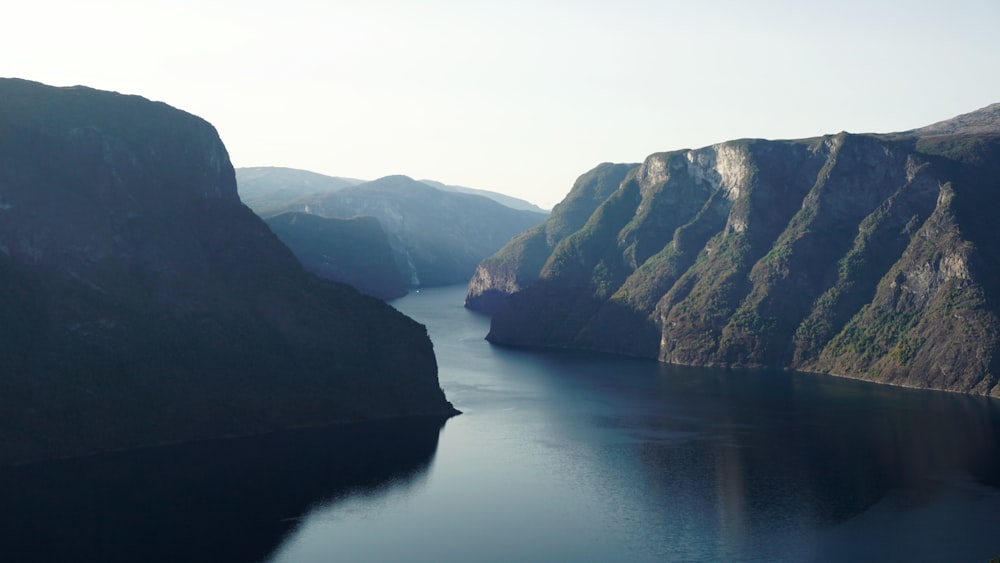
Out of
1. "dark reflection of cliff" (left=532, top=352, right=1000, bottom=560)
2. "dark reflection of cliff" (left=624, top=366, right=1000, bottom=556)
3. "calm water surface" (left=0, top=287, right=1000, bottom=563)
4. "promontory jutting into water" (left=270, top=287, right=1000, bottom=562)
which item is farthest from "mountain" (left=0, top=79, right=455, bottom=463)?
"dark reflection of cliff" (left=624, top=366, right=1000, bottom=556)

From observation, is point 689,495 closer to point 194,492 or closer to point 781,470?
point 781,470

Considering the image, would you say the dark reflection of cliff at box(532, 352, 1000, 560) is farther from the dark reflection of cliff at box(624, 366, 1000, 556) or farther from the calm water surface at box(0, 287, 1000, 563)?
the calm water surface at box(0, 287, 1000, 563)

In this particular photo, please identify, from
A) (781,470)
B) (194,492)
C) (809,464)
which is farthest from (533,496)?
(194,492)

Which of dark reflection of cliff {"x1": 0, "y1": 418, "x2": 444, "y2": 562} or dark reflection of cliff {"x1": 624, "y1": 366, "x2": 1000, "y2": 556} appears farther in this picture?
dark reflection of cliff {"x1": 624, "y1": 366, "x2": 1000, "y2": 556}

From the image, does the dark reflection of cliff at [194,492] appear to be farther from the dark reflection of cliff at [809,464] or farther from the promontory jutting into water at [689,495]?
the dark reflection of cliff at [809,464]

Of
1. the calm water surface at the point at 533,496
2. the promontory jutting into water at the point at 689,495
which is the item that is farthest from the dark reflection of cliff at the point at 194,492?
the promontory jutting into water at the point at 689,495

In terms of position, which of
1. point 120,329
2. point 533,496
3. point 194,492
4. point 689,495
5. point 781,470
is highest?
point 120,329
